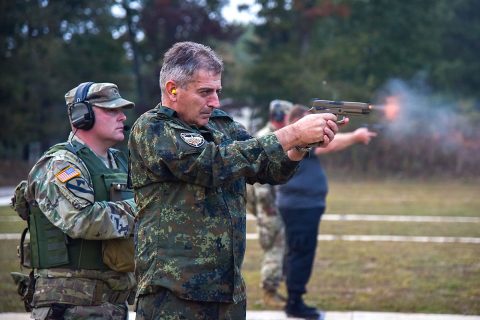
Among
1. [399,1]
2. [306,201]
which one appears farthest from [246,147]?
[399,1]

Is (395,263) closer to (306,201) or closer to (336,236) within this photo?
(336,236)

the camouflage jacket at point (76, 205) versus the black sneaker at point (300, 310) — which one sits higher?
the camouflage jacket at point (76, 205)

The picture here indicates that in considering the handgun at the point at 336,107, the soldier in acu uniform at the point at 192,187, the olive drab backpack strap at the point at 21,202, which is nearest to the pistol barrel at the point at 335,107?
the handgun at the point at 336,107

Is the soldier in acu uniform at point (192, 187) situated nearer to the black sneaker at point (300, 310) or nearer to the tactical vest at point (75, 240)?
the tactical vest at point (75, 240)

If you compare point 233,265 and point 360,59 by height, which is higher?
point 360,59

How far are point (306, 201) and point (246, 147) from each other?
169 inches

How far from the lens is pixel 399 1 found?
3909cm

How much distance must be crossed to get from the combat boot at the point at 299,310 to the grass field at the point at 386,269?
0.60m

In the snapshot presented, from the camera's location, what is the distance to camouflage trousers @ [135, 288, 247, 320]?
11.4ft

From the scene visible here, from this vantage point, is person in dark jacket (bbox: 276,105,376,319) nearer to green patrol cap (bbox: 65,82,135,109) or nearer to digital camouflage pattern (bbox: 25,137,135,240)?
green patrol cap (bbox: 65,82,135,109)

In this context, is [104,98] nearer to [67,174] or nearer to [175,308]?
[67,174]

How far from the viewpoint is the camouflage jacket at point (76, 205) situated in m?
4.18

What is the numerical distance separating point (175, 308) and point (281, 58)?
108 feet

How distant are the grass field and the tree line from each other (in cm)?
1379
